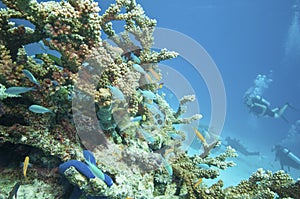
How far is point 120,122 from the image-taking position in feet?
9.46

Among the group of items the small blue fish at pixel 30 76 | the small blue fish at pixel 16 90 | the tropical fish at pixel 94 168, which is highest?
the small blue fish at pixel 30 76

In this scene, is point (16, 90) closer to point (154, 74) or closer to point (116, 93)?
point (116, 93)

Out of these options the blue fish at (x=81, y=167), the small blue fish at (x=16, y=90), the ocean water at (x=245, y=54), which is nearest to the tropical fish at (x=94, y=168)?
the blue fish at (x=81, y=167)

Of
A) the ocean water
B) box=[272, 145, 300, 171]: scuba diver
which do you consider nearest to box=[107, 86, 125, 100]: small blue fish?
box=[272, 145, 300, 171]: scuba diver

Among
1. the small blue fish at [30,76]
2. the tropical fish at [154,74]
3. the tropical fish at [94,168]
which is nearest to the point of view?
the tropical fish at [94,168]

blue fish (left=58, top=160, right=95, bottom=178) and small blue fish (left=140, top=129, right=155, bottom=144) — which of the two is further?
small blue fish (left=140, top=129, right=155, bottom=144)

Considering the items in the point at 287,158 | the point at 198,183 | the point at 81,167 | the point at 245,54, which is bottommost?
the point at 81,167

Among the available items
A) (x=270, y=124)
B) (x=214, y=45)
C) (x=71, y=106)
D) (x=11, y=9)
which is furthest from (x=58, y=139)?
(x=214, y=45)

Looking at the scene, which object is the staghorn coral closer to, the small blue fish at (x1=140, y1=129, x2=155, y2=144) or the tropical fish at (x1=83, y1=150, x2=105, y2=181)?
the small blue fish at (x1=140, y1=129, x2=155, y2=144)

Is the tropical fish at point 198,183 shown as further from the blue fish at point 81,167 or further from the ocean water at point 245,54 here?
the ocean water at point 245,54

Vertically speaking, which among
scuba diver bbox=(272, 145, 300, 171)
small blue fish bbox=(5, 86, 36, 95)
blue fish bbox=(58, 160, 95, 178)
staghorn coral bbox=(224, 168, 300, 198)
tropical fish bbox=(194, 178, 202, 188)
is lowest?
blue fish bbox=(58, 160, 95, 178)

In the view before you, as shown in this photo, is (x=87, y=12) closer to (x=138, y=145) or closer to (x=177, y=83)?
(x=138, y=145)

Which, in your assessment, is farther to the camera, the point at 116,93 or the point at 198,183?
the point at 198,183

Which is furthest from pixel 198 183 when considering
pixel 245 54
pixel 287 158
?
pixel 245 54
